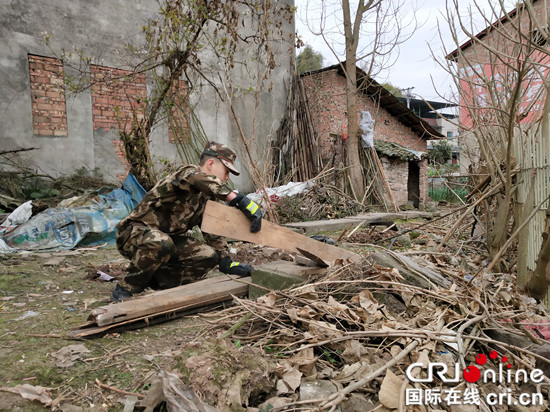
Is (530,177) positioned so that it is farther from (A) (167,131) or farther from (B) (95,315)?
(A) (167,131)

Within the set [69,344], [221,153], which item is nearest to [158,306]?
[69,344]

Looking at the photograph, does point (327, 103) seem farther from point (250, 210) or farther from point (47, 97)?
point (250, 210)

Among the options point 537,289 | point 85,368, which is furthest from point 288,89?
point 85,368

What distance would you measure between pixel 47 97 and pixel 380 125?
430 inches

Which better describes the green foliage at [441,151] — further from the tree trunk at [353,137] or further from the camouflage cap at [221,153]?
the camouflage cap at [221,153]

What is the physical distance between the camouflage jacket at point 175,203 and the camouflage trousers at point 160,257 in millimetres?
108

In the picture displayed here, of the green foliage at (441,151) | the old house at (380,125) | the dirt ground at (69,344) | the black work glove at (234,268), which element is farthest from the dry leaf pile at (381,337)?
the green foliage at (441,151)

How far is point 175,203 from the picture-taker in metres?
3.22

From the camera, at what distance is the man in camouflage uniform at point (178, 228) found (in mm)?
2836

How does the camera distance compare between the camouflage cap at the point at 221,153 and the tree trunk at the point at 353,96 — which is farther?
the tree trunk at the point at 353,96

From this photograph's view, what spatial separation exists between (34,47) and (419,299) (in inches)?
324

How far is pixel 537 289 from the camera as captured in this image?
285cm

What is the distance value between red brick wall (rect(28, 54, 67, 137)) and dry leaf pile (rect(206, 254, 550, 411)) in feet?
22.1

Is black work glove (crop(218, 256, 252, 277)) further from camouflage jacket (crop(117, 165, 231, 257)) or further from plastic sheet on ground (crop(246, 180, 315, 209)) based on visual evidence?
plastic sheet on ground (crop(246, 180, 315, 209))
